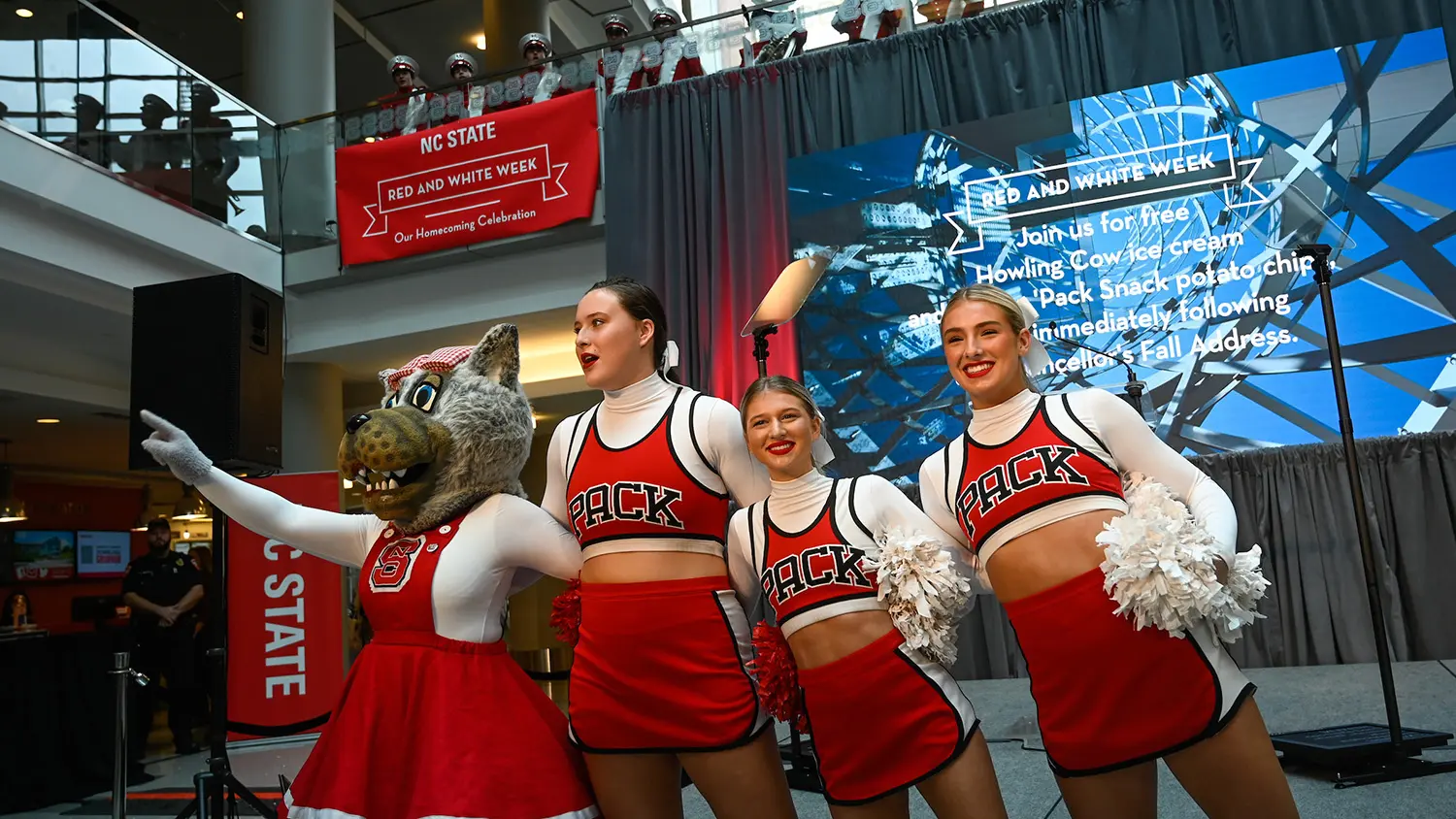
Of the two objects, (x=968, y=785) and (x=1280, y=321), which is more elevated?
(x=1280, y=321)

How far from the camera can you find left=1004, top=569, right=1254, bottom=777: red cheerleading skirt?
5.98 feet

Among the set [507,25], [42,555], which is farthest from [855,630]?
[42,555]

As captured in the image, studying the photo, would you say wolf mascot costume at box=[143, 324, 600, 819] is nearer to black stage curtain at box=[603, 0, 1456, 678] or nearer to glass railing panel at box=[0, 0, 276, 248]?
black stage curtain at box=[603, 0, 1456, 678]

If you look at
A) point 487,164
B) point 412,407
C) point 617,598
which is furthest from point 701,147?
point 617,598

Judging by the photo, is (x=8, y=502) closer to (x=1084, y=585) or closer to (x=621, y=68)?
(x=621, y=68)

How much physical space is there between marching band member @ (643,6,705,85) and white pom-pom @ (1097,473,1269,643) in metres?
6.00

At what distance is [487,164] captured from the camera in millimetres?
7531

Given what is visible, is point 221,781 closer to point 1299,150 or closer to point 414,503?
point 414,503

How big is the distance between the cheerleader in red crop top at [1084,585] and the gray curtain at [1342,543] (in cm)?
335

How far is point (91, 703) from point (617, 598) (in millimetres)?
4910

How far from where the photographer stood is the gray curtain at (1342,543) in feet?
17.0

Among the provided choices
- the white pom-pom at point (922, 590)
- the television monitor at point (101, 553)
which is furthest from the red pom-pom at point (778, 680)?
the television monitor at point (101, 553)

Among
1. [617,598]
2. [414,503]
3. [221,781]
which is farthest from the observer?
[221,781]

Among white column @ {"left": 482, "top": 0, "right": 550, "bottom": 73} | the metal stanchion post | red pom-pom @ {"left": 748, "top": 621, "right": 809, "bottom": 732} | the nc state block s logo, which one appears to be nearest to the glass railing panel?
white column @ {"left": 482, "top": 0, "right": 550, "bottom": 73}
